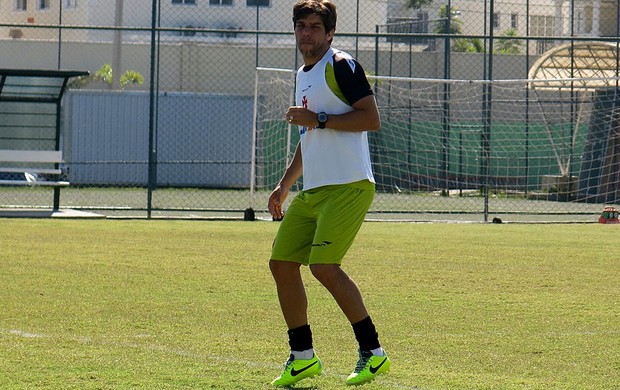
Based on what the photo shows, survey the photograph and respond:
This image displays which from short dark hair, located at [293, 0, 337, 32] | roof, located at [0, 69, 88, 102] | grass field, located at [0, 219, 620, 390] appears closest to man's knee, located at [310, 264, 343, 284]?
grass field, located at [0, 219, 620, 390]

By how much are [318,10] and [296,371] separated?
1827mm

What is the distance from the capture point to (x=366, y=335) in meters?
6.16

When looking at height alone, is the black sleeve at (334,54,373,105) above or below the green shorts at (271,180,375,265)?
above

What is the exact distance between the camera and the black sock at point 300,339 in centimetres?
620

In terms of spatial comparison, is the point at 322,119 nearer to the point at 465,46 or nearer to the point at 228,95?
the point at 228,95

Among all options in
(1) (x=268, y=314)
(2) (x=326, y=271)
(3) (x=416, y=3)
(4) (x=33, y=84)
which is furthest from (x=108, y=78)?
(2) (x=326, y=271)

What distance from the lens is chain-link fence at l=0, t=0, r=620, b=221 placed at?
22.7m

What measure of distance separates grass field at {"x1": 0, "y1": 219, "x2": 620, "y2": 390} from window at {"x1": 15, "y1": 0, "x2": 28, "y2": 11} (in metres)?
37.1

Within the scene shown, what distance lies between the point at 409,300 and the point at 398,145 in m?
17.4

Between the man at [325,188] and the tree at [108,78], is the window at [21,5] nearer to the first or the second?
the tree at [108,78]

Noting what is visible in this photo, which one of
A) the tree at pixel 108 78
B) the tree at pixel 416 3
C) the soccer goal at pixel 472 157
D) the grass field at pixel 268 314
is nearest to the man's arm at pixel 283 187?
the grass field at pixel 268 314

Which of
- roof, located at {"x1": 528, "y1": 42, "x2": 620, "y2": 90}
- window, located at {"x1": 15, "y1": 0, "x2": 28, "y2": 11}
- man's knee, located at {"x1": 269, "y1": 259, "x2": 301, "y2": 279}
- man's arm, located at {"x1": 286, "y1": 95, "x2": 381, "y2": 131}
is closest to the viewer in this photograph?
man's arm, located at {"x1": 286, "y1": 95, "x2": 381, "y2": 131}

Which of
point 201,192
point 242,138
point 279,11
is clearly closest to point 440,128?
point 201,192

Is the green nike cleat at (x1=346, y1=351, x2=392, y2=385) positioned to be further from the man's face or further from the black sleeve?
the man's face
